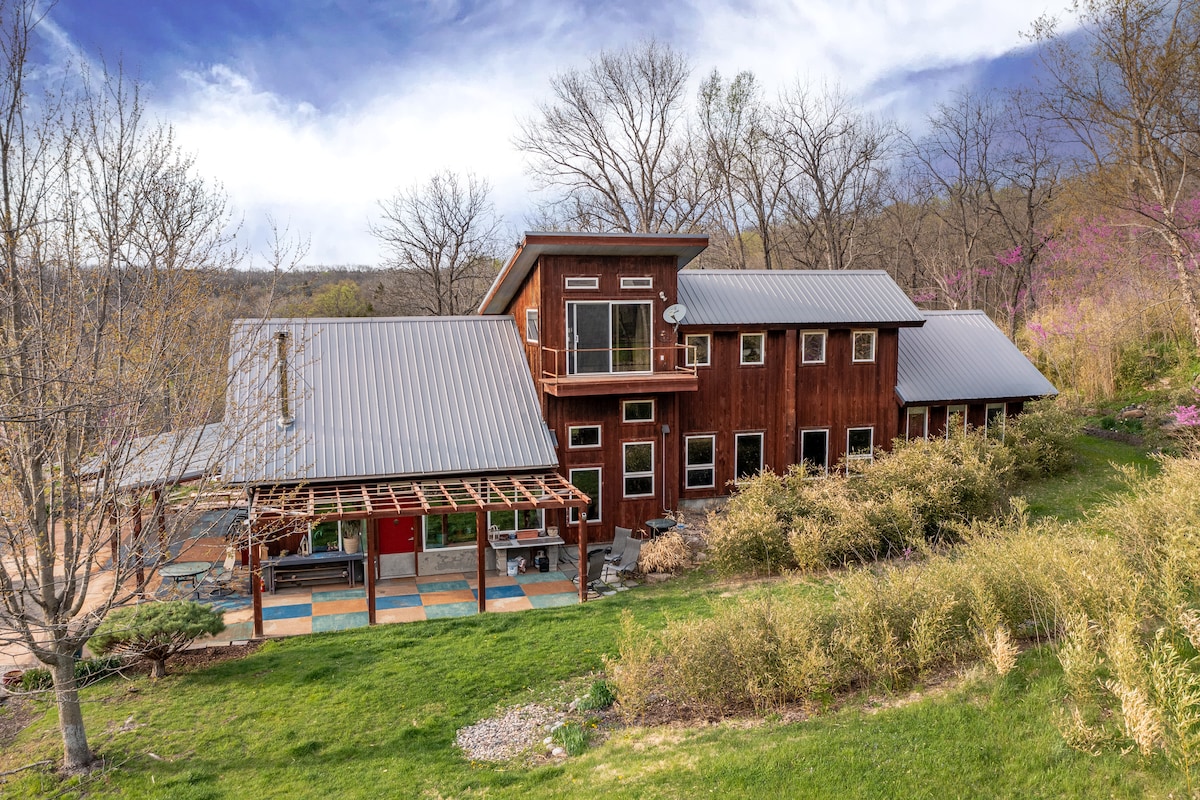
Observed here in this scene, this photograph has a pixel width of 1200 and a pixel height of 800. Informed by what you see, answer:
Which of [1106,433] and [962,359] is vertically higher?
[962,359]

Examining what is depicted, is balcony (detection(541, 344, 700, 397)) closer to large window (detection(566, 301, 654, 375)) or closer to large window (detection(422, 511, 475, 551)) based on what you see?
large window (detection(566, 301, 654, 375))

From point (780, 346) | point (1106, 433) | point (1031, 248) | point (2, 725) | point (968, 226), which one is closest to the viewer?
point (2, 725)

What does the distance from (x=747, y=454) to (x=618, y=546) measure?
4.77m

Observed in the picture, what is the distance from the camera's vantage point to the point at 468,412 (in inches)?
686

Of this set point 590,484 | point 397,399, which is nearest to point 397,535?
point 397,399

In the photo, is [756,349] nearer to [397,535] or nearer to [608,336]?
[608,336]

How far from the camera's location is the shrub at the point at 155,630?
1096 centimetres

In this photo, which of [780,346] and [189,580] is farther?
[780,346]

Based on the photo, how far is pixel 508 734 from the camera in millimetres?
9227

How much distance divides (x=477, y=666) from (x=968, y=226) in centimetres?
3853

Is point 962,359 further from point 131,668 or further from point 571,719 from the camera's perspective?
point 131,668

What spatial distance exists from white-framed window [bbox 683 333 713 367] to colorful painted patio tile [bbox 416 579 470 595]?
756 cm

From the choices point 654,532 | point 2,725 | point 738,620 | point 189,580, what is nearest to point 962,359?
point 654,532

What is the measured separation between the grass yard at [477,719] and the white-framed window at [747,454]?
21.5ft
